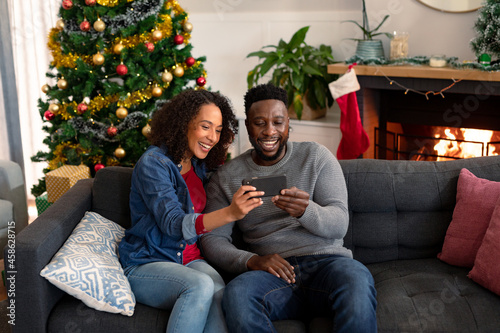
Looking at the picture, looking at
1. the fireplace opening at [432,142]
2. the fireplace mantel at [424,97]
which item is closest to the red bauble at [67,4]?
the fireplace mantel at [424,97]

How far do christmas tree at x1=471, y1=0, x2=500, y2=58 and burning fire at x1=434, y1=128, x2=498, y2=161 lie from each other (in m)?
0.66

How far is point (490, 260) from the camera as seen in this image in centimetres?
183

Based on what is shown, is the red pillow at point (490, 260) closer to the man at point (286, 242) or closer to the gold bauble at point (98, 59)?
the man at point (286, 242)

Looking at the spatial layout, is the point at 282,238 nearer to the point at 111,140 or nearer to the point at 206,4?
the point at 111,140

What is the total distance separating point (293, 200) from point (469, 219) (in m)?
0.69

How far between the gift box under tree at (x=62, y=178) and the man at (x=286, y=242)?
1.22m

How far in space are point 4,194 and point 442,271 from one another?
2441mm

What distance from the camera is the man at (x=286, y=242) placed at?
168 cm

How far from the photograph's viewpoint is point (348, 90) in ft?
11.1

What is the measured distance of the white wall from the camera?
3.42 metres

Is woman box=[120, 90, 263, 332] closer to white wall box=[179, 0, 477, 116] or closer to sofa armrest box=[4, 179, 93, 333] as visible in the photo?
sofa armrest box=[4, 179, 93, 333]

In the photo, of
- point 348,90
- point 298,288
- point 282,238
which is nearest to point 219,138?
point 282,238

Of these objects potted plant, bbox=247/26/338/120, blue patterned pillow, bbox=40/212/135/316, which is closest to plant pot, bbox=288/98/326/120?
potted plant, bbox=247/26/338/120

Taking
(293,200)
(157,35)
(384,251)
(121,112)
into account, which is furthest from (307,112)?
(293,200)
